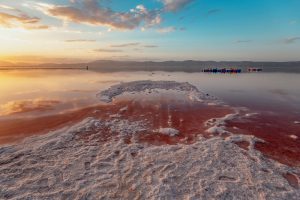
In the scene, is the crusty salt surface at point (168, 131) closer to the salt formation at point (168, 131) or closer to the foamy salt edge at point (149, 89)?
the salt formation at point (168, 131)

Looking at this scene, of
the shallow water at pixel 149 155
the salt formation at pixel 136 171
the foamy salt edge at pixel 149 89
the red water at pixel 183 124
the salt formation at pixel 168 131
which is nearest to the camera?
the salt formation at pixel 136 171

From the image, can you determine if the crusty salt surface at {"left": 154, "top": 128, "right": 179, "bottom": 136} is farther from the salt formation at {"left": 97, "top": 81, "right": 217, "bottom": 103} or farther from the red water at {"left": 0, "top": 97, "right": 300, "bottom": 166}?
the salt formation at {"left": 97, "top": 81, "right": 217, "bottom": 103}

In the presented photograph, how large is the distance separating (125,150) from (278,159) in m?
5.88

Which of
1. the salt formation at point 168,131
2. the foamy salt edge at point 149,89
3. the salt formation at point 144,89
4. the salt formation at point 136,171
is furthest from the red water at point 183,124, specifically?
the salt formation at point 144,89

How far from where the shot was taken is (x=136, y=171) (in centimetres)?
723

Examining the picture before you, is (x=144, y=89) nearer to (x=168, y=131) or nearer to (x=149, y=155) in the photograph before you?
(x=168, y=131)

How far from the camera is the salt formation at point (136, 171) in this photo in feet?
20.1

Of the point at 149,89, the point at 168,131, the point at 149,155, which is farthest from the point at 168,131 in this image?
the point at 149,89

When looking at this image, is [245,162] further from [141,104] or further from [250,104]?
[250,104]

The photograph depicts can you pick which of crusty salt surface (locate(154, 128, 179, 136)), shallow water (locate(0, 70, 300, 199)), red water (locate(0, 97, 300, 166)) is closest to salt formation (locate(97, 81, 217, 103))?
red water (locate(0, 97, 300, 166))

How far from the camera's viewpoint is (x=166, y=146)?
9.31 meters

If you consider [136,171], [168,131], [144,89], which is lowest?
[136,171]

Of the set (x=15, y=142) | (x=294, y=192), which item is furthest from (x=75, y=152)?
(x=294, y=192)

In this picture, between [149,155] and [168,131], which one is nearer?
[149,155]
